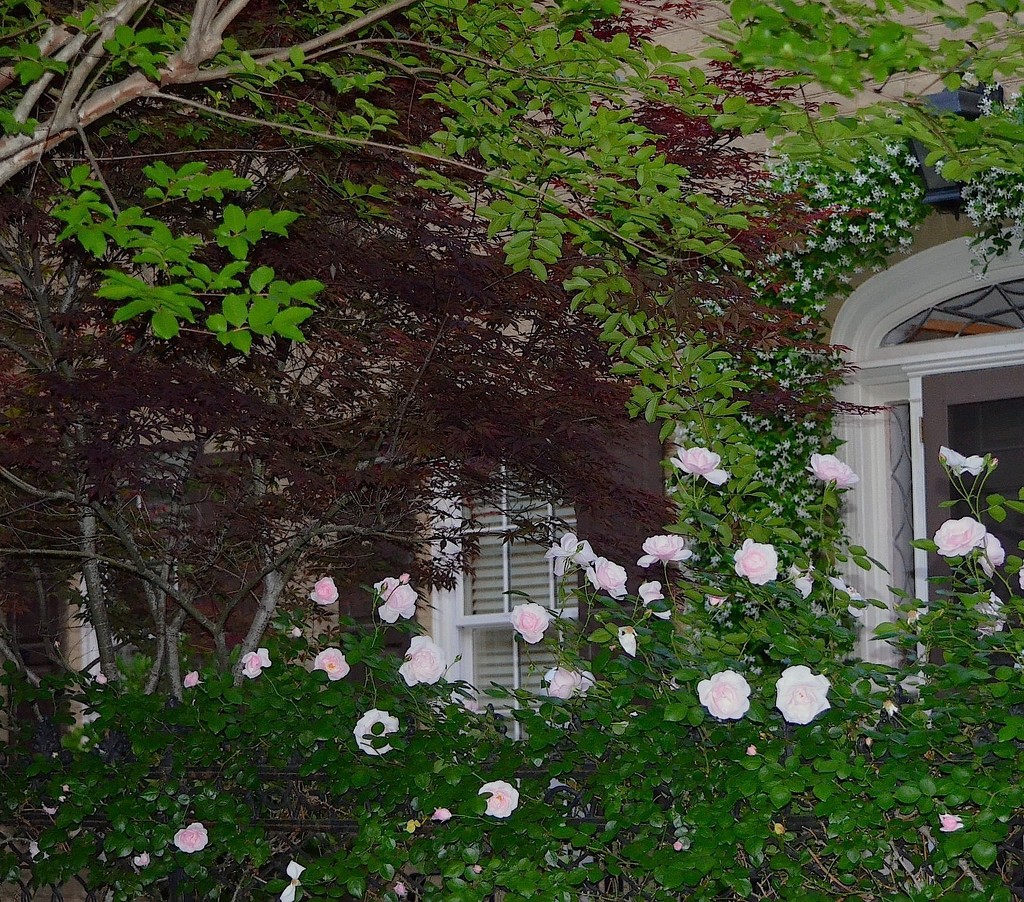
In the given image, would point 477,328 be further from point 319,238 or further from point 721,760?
point 721,760

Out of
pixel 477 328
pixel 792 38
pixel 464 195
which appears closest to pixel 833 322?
pixel 477 328

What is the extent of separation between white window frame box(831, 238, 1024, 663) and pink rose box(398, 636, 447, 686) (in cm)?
348

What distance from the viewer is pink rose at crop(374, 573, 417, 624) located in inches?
131

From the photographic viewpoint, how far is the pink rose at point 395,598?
10.9 feet

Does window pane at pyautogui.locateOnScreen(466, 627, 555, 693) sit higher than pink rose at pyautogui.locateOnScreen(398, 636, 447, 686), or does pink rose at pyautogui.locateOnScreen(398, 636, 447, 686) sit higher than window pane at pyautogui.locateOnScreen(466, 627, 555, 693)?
pink rose at pyautogui.locateOnScreen(398, 636, 447, 686)

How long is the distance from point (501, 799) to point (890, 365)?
4.12 metres

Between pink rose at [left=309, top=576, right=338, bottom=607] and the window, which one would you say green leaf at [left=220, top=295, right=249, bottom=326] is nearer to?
pink rose at [left=309, top=576, right=338, bottom=607]

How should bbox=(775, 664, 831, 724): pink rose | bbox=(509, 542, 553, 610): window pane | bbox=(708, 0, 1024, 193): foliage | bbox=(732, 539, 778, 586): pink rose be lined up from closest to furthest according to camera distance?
bbox=(708, 0, 1024, 193): foliage < bbox=(775, 664, 831, 724): pink rose < bbox=(732, 539, 778, 586): pink rose < bbox=(509, 542, 553, 610): window pane

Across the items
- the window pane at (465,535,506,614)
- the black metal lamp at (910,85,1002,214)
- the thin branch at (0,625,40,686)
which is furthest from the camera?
the window pane at (465,535,506,614)

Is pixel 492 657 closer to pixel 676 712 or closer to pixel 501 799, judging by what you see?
pixel 501 799

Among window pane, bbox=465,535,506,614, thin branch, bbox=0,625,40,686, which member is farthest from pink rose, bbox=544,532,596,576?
window pane, bbox=465,535,506,614

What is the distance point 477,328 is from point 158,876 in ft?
6.38

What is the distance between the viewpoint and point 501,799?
296 cm

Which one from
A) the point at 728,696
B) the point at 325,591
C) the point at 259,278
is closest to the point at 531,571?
the point at 325,591
